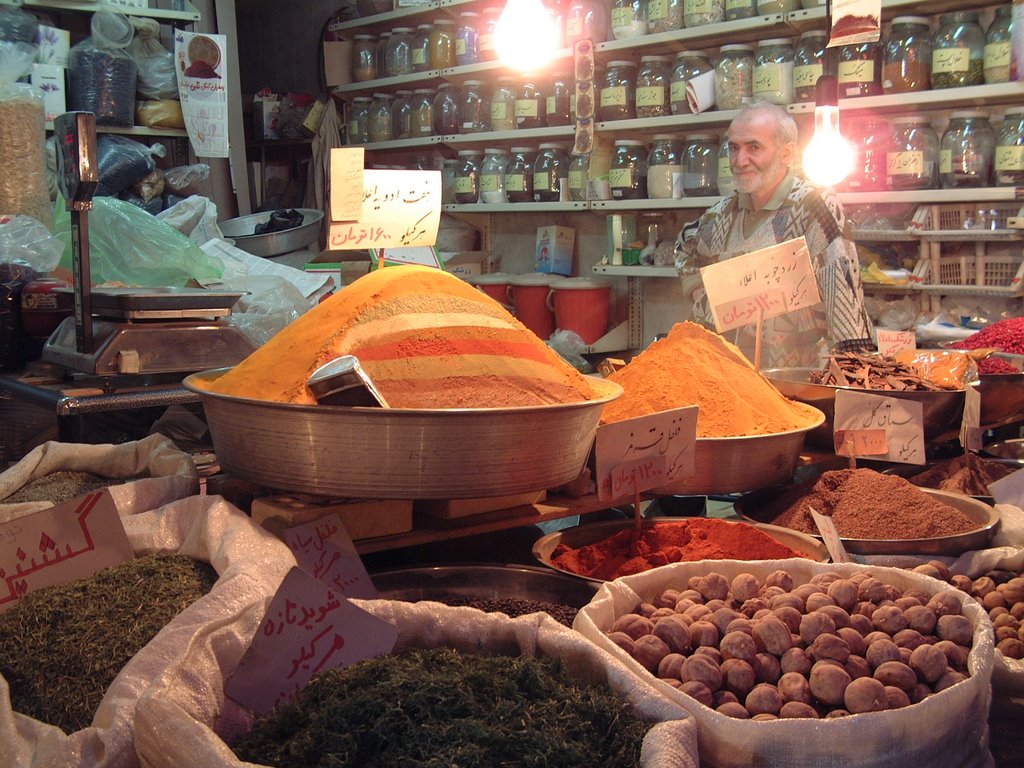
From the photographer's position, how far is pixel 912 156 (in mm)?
2924

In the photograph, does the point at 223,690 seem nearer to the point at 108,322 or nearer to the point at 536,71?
the point at 108,322

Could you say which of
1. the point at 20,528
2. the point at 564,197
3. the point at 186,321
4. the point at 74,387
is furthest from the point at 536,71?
the point at 20,528

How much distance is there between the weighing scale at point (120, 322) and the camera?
5.43 ft

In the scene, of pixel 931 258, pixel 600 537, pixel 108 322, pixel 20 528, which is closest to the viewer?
pixel 20 528

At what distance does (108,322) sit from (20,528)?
1.06 m

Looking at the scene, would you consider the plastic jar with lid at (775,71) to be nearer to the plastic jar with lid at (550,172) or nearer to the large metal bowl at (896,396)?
the plastic jar with lid at (550,172)

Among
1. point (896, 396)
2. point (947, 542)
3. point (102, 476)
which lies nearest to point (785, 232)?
point (896, 396)

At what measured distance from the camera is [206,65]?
13.4 ft

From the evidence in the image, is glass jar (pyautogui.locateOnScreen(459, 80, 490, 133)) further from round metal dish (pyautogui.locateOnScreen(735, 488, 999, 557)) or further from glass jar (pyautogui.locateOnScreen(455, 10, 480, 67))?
round metal dish (pyautogui.locateOnScreen(735, 488, 999, 557))

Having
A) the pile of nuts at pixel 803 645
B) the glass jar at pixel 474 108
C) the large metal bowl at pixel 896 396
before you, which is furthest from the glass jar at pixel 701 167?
the pile of nuts at pixel 803 645

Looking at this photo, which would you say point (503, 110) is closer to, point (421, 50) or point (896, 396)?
point (421, 50)

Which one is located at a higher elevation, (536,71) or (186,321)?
(536,71)

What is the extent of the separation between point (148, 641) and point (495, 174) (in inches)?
138

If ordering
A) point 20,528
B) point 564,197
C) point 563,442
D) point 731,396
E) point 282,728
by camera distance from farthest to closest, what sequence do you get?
1. point 564,197
2. point 731,396
3. point 563,442
4. point 20,528
5. point 282,728
